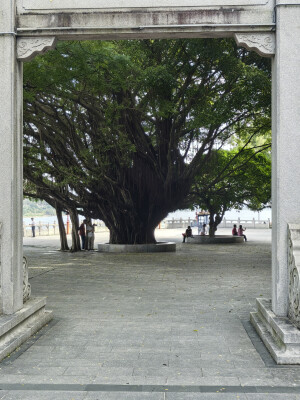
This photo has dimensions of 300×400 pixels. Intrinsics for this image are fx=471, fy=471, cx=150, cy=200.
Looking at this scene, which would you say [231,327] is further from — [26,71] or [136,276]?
[26,71]

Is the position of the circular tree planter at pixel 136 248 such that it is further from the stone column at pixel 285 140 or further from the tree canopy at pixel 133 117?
the stone column at pixel 285 140

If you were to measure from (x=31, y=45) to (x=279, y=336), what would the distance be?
4645 mm

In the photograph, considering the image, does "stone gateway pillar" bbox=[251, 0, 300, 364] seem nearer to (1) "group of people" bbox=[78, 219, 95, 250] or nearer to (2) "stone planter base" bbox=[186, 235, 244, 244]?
(1) "group of people" bbox=[78, 219, 95, 250]

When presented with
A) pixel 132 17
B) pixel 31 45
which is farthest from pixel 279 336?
pixel 31 45

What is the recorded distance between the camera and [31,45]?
607 centimetres

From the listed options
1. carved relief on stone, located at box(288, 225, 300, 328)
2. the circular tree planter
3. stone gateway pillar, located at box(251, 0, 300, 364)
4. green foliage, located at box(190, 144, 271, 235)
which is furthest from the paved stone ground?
green foliage, located at box(190, 144, 271, 235)

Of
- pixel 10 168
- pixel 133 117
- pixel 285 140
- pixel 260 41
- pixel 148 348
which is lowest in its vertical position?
pixel 148 348

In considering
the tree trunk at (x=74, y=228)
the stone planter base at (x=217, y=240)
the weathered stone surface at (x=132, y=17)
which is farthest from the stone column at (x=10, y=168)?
the stone planter base at (x=217, y=240)

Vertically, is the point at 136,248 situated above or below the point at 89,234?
below

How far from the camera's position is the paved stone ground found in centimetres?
423

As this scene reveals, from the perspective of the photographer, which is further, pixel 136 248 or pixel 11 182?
pixel 136 248

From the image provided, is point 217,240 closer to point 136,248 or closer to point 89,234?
point 136,248

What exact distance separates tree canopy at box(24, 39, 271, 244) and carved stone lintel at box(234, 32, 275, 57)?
19.1 ft

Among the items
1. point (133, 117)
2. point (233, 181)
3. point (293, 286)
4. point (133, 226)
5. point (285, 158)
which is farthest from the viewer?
point (233, 181)
